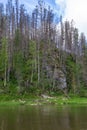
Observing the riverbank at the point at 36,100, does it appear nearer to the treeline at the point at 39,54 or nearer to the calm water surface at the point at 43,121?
the treeline at the point at 39,54

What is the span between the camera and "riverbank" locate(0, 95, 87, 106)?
8338 centimetres

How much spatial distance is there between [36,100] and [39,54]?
2712 centimetres

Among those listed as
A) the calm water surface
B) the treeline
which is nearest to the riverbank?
the treeline

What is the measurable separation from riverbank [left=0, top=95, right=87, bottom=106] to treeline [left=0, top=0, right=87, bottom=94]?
4.38 meters

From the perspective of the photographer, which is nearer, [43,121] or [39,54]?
[43,121]

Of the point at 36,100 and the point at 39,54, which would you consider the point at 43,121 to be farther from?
the point at 39,54

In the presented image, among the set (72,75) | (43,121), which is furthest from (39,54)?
(43,121)

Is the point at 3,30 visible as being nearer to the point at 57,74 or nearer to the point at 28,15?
the point at 28,15

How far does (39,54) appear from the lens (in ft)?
363

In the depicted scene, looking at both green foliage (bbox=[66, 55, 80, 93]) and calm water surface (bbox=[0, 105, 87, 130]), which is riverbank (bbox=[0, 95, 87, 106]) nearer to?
green foliage (bbox=[66, 55, 80, 93])

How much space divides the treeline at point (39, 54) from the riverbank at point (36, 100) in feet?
14.4

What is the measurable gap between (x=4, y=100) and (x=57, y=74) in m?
29.8

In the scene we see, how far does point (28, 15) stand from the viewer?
135 metres

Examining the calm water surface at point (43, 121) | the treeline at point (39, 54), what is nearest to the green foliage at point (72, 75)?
the treeline at point (39, 54)
